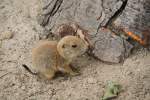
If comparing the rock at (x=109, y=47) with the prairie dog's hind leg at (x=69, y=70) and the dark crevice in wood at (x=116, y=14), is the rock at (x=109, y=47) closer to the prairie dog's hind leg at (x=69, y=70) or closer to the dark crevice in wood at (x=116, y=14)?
the dark crevice in wood at (x=116, y=14)

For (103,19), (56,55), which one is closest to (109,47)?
(103,19)

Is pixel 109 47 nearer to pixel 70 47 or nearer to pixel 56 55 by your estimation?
pixel 70 47

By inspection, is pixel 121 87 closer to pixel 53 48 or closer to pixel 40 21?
pixel 53 48

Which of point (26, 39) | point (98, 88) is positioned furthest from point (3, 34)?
point (98, 88)

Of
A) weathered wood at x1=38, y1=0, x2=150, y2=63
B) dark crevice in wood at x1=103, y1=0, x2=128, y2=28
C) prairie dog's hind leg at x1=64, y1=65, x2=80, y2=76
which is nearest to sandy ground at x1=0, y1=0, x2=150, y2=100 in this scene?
prairie dog's hind leg at x1=64, y1=65, x2=80, y2=76

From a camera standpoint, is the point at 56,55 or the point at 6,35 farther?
the point at 6,35

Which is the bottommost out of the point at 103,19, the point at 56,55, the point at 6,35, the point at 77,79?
the point at 77,79

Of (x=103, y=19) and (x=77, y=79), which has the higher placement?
(x=103, y=19)

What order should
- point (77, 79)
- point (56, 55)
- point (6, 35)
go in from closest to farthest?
point (77, 79)
point (56, 55)
point (6, 35)
